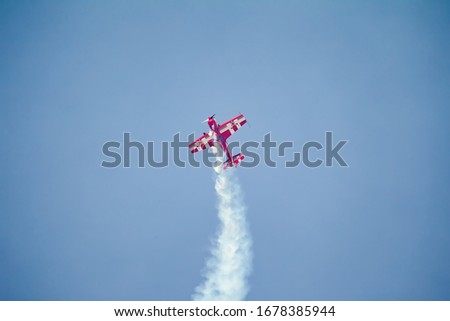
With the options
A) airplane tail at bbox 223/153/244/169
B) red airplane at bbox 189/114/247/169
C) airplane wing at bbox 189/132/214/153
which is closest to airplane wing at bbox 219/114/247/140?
red airplane at bbox 189/114/247/169

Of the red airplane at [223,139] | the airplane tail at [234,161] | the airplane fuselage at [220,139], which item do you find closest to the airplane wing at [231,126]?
the red airplane at [223,139]

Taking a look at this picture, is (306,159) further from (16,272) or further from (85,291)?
(16,272)

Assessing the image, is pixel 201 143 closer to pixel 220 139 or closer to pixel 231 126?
pixel 220 139

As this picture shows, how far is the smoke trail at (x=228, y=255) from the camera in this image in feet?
118

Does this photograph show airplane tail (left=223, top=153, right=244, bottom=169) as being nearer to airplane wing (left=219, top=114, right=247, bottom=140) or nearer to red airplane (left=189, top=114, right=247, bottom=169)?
red airplane (left=189, top=114, right=247, bottom=169)

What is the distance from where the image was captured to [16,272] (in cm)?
5438

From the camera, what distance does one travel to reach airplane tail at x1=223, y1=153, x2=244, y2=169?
38438 millimetres

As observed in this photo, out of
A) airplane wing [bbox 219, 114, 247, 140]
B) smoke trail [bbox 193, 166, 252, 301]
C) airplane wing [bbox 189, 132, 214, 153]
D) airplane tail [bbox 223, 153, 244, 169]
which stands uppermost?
A: airplane wing [bbox 219, 114, 247, 140]

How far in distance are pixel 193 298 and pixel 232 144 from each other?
14.0 meters

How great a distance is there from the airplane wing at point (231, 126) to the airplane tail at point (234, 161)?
6.35 ft

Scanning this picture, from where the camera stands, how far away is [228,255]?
37.6 m

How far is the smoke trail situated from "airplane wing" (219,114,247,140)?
10.5ft

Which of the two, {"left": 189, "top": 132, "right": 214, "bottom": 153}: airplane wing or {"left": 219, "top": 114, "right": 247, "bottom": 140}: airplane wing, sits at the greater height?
{"left": 219, "top": 114, "right": 247, "bottom": 140}: airplane wing

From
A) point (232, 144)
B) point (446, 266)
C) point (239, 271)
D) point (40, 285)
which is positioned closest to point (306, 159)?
point (232, 144)
